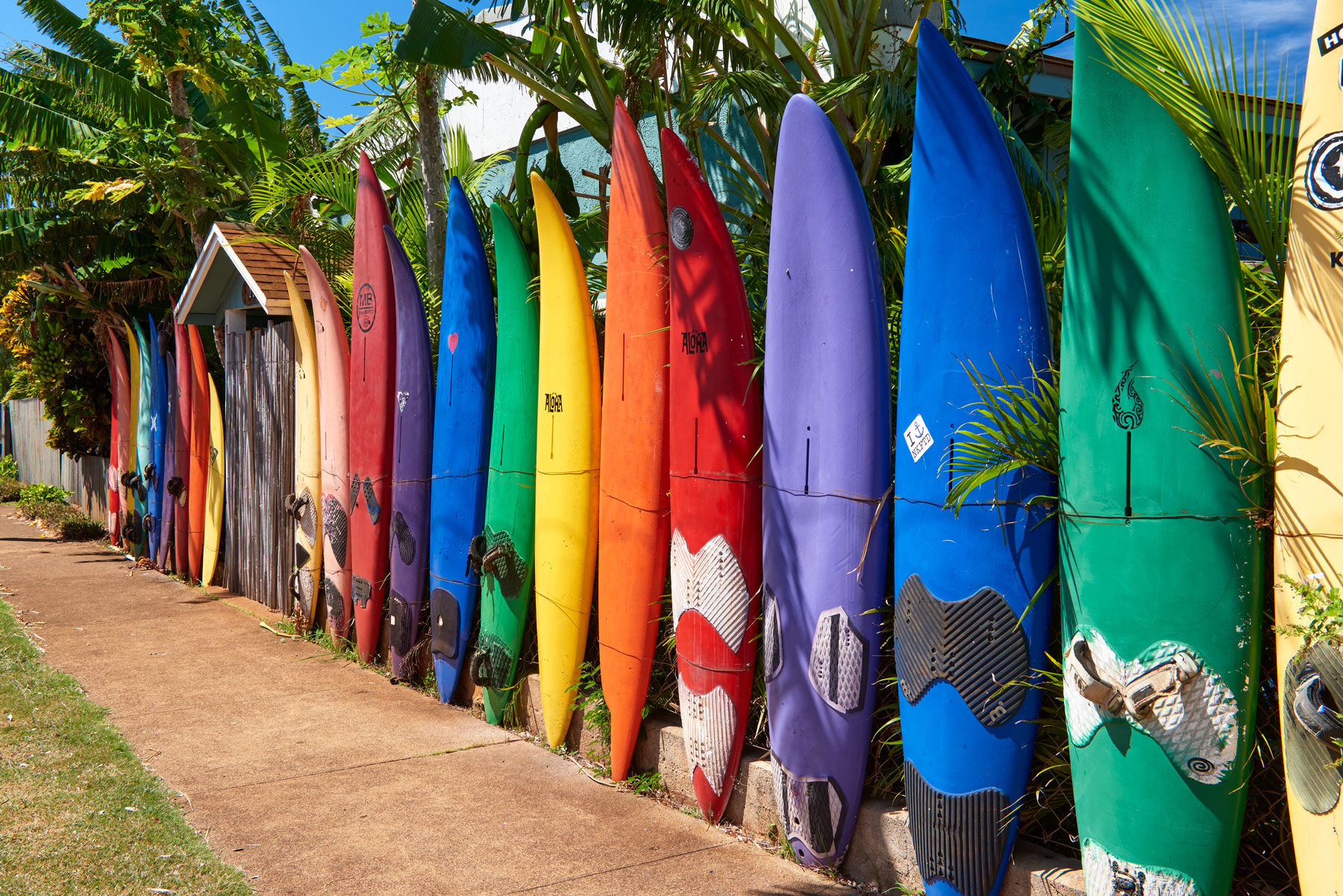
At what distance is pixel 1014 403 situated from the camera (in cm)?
271

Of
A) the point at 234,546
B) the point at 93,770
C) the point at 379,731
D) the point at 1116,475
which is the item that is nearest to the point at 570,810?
the point at 379,731

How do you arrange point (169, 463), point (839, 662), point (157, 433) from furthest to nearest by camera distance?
point (157, 433), point (169, 463), point (839, 662)

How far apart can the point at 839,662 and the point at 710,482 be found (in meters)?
0.81

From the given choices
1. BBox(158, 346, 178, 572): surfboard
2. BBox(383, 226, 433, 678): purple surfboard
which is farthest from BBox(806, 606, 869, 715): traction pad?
BBox(158, 346, 178, 572): surfboard

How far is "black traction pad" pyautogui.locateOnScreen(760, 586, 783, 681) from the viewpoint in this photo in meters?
3.28

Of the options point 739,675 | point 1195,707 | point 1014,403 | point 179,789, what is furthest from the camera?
point 179,789

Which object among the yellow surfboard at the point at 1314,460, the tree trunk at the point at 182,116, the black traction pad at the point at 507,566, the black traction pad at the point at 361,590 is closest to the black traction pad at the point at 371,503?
the black traction pad at the point at 361,590

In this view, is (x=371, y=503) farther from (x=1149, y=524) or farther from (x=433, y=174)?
(x=1149, y=524)

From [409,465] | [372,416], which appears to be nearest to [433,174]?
[372,416]

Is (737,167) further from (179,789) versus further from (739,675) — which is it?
(179,789)

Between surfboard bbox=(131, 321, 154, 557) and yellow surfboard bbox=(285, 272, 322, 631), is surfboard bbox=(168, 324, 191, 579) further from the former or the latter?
yellow surfboard bbox=(285, 272, 322, 631)

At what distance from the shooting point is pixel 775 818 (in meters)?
3.35

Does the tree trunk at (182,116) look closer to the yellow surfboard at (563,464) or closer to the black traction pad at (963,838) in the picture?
the yellow surfboard at (563,464)

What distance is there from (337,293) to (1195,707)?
607 centimetres
